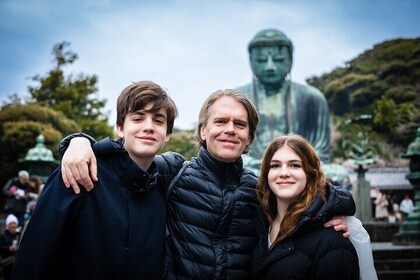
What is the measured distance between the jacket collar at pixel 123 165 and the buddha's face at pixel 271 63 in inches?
302

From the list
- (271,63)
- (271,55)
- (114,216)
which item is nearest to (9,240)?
(114,216)

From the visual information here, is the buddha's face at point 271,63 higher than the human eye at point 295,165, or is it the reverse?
the buddha's face at point 271,63

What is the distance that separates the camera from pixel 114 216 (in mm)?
2045

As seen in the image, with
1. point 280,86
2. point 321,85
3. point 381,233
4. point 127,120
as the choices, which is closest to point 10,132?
point 280,86

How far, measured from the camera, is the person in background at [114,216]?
6.25 ft

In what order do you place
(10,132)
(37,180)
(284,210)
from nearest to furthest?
(284,210)
(37,180)
(10,132)

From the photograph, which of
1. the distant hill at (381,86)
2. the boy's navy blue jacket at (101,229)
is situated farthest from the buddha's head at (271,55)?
the distant hill at (381,86)

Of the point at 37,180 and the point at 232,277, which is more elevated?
the point at 37,180

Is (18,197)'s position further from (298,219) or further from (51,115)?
(51,115)

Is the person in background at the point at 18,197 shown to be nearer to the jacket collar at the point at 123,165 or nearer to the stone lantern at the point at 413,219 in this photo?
the jacket collar at the point at 123,165

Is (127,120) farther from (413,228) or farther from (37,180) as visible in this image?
(413,228)

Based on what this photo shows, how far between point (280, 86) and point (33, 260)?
845cm

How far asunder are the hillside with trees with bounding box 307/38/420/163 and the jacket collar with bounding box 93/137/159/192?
99.9 feet

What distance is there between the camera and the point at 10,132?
795 inches
